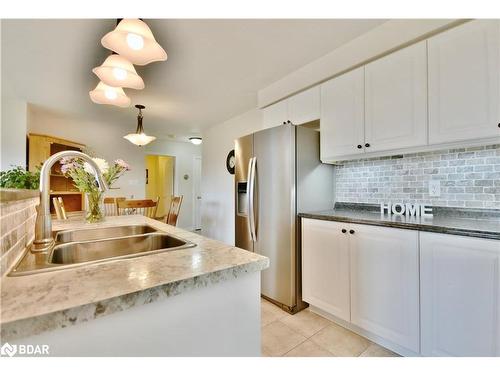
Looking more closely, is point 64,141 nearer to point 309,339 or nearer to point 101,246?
point 101,246

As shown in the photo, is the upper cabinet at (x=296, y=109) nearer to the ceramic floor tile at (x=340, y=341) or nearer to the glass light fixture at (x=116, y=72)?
the glass light fixture at (x=116, y=72)

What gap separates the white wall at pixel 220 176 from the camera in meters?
3.83

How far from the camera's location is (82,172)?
153cm

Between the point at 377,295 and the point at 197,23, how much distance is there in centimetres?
231

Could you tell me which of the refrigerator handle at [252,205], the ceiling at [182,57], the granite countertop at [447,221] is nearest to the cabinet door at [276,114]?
the ceiling at [182,57]

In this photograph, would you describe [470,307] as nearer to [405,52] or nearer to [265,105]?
[405,52]

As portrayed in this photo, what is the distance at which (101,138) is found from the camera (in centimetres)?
446

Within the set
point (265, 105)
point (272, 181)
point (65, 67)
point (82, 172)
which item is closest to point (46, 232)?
point (82, 172)

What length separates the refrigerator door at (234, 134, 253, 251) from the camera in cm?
246

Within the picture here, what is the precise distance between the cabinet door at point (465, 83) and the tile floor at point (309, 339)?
1.46 metres

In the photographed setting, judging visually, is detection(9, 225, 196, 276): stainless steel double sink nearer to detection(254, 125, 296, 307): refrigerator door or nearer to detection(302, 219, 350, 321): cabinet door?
detection(254, 125, 296, 307): refrigerator door

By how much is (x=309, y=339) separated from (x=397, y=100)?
6.05 feet

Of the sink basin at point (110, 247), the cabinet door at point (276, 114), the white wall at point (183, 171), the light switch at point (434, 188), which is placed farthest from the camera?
the white wall at point (183, 171)

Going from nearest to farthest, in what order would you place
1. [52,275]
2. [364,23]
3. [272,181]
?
[52,275]
[364,23]
[272,181]
